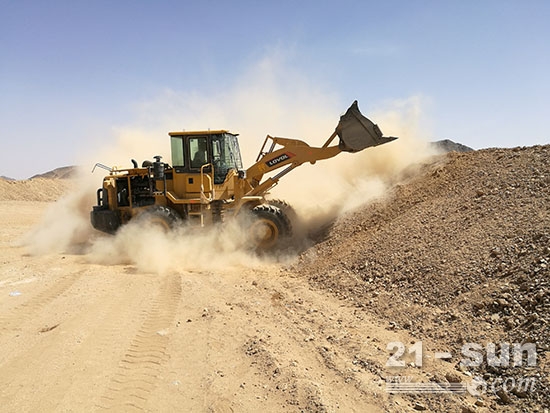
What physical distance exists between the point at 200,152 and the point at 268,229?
8.78 feet

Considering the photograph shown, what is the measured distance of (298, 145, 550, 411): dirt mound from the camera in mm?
4609

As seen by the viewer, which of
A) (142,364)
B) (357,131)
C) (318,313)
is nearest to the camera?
(142,364)

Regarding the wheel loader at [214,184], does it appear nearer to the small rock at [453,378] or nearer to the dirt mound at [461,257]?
the dirt mound at [461,257]

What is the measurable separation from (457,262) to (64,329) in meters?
5.70

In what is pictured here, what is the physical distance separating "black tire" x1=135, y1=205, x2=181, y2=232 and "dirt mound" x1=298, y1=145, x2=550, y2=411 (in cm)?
348

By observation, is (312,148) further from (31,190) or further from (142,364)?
(31,190)

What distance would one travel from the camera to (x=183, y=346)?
502 centimetres

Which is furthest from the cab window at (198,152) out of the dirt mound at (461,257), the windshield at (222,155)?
the dirt mound at (461,257)

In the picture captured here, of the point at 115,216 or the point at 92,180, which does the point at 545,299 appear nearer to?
the point at 115,216

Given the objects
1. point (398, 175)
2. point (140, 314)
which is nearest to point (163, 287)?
point (140, 314)

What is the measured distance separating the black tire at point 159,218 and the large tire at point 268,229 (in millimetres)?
2020

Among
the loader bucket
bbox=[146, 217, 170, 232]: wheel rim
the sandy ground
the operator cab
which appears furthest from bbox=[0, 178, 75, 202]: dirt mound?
the loader bucket

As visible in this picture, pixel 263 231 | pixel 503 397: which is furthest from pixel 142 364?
pixel 263 231

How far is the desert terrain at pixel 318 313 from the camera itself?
3939 mm
